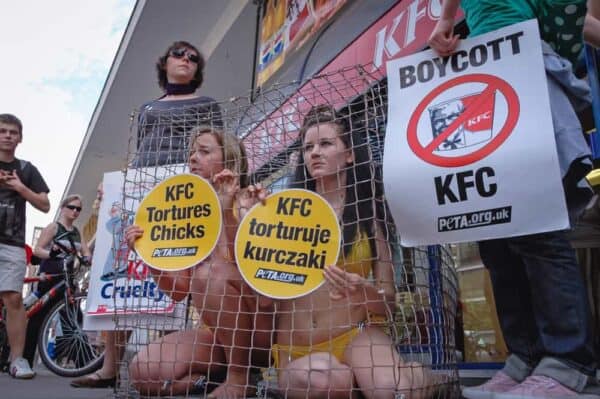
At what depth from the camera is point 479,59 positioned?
4.06 ft

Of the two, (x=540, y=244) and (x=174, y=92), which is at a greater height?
(x=174, y=92)

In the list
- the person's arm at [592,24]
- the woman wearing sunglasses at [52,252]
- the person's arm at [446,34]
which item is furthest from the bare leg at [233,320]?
the woman wearing sunglasses at [52,252]

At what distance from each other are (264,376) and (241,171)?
2.08 feet

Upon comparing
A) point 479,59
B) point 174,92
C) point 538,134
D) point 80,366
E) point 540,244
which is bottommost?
point 80,366

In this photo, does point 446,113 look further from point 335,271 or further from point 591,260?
point 591,260

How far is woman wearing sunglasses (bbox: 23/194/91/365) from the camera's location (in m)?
3.40

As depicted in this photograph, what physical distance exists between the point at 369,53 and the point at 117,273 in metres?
1.93

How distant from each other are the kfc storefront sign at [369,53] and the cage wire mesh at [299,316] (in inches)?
1.4

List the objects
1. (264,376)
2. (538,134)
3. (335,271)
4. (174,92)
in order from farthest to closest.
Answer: (174,92), (264,376), (335,271), (538,134)

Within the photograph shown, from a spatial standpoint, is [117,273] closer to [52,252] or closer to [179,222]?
[179,222]

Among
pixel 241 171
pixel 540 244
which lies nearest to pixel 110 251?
pixel 241 171

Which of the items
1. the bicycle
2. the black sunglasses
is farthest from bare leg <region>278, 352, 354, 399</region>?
the bicycle

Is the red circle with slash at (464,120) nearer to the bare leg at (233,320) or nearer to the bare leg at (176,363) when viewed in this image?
the bare leg at (233,320)

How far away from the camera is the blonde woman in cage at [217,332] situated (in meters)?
1.48
